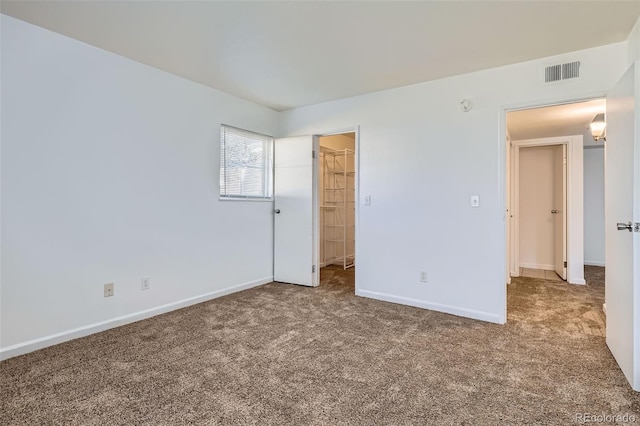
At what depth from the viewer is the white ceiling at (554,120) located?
3.62m

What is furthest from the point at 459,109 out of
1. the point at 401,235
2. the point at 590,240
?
the point at 590,240

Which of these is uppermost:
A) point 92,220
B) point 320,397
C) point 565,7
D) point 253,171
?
point 565,7

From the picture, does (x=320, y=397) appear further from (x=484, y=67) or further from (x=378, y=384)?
(x=484, y=67)

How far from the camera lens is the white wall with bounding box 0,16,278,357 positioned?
2307 mm

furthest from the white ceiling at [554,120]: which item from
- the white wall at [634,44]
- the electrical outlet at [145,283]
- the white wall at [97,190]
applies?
the electrical outlet at [145,283]

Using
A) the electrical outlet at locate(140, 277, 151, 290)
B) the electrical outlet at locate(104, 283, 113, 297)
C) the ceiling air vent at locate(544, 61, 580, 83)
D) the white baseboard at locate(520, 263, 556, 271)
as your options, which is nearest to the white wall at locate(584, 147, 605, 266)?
the white baseboard at locate(520, 263, 556, 271)

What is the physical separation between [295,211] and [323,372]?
8.27 feet

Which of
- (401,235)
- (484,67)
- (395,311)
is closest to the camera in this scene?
(484,67)

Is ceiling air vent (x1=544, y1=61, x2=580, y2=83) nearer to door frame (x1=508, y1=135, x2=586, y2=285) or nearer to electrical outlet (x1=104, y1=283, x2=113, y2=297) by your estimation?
door frame (x1=508, y1=135, x2=586, y2=285)

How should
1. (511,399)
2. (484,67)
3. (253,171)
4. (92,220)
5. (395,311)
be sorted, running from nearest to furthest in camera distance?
(511,399) < (92,220) < (484,67) < (395,311) < (253,171)

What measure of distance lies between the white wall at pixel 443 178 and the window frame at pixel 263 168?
3.48 ft

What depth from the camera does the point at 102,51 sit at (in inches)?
107

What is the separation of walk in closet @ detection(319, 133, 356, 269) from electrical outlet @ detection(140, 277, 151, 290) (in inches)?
126

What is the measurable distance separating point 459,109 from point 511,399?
251 cm
